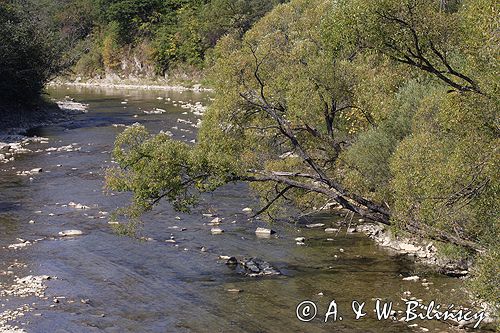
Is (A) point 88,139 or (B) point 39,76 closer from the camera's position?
(A) point 88,139

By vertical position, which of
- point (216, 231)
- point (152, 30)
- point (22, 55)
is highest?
point (152, 30)

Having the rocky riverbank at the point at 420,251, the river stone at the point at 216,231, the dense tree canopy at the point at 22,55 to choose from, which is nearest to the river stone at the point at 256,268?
the river stone at the point at 216,231

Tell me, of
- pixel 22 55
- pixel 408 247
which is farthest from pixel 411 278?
pixel 22 55

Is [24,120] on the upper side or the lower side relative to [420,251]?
lower

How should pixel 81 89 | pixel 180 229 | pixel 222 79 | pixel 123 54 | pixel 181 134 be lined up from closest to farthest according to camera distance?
1. pixel 180 229
2. pixel 222 79
3. pixel 181 134
4. pixel 81 89
5. pixel 123 54

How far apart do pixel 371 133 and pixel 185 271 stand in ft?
30.2

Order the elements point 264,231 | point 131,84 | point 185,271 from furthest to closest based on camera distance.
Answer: point 131,84
point 264,231
point 185,271

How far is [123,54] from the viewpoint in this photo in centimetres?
10550

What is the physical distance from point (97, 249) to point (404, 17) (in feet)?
47.1

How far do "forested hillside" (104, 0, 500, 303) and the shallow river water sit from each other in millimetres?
1923

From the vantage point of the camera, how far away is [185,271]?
73.1 feet

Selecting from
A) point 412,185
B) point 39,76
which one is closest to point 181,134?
point 39,76

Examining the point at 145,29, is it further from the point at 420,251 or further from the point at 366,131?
the point at 420,251

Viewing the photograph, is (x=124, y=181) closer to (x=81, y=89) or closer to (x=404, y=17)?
(x=404, y=17)
